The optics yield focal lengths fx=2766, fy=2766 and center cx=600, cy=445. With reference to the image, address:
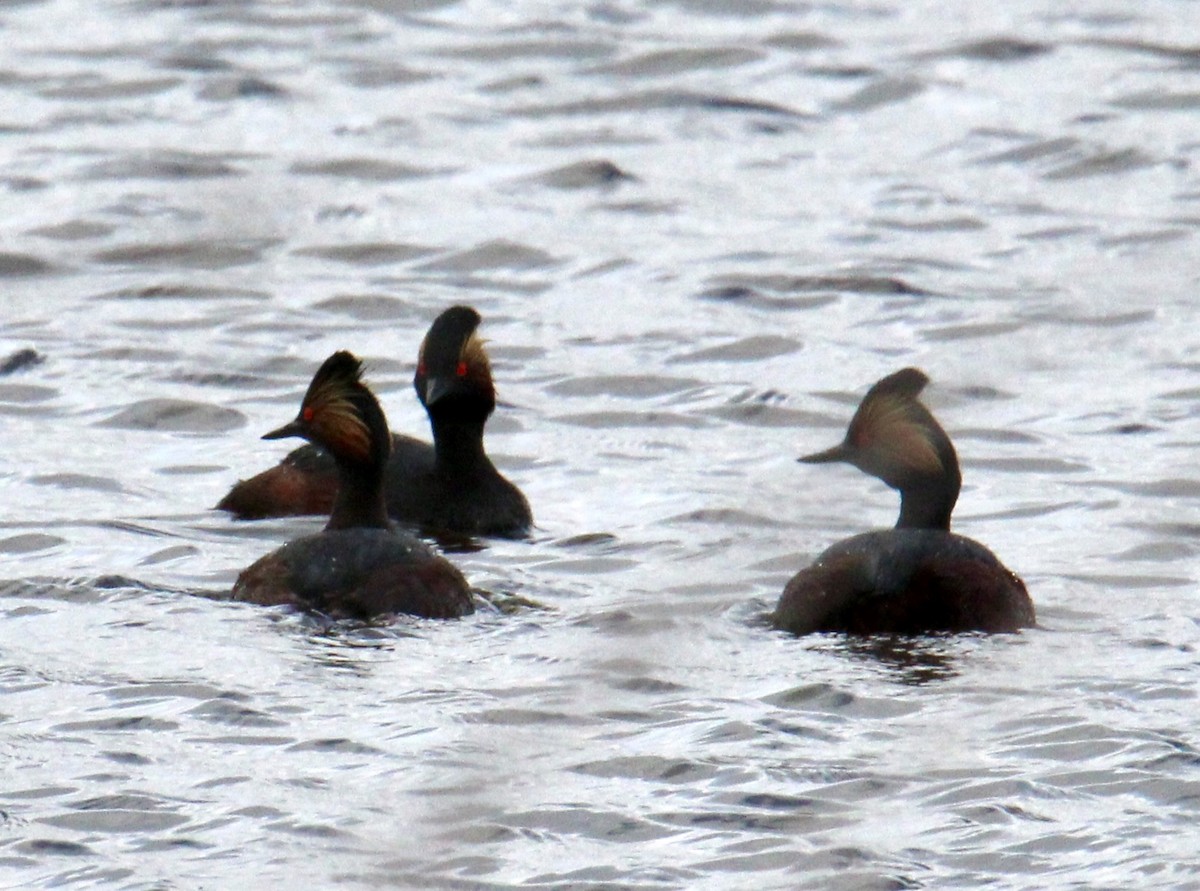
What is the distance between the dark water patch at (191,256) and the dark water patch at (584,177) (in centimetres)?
251

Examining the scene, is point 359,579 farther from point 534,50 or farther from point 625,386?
point 534,50

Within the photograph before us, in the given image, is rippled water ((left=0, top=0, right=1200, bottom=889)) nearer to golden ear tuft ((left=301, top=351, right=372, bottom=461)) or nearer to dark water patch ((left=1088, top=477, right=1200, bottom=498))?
dark water patch ((left=1088, top=477, right=1200, bottom=498))

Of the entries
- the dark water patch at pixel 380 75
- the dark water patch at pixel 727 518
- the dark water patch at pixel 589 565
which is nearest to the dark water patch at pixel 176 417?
the dark water patch at pixel 727 518

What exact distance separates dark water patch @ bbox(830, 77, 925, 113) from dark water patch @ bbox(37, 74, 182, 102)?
500 cm

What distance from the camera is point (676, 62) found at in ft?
69.8

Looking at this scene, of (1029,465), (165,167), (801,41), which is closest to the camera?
(1029,465)

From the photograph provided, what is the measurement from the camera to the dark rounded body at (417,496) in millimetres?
11641

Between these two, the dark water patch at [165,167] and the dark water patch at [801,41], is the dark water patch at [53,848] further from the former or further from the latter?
the dark water patch at [801,41]

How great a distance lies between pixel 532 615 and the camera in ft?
33.0

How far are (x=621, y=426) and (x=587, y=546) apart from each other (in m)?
2.19

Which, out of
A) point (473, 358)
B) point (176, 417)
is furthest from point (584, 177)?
point (473, 358)

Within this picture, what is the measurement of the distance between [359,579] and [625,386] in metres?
4.43

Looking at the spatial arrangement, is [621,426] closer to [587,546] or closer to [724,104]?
[587,546]

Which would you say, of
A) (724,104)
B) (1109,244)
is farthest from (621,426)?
(724,104)
